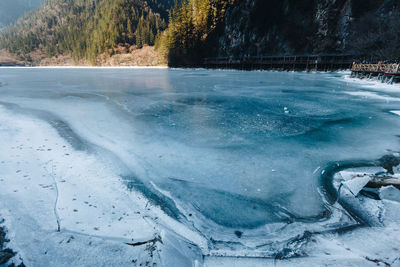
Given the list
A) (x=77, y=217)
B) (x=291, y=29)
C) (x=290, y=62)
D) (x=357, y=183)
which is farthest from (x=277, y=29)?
(x=77, y=217)

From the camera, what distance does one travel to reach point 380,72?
73.7 feet

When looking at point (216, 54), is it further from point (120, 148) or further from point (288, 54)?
point (120, 148)

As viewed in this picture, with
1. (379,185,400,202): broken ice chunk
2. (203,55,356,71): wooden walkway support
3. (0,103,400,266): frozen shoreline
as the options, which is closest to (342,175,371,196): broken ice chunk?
(379,185,400,202): broken ice chunk

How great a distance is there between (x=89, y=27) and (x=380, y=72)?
156585 millimetres

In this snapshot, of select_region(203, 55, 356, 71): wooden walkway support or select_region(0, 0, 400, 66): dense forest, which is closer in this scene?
select_region(0, 0, 400, 66): dense forest

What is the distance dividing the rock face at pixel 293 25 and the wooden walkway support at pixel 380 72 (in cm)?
1867

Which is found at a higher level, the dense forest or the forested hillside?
the forested hillside

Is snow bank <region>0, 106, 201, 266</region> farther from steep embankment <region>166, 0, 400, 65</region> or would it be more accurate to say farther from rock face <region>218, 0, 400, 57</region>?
rock face <region>218, 0, 400, 57</region>

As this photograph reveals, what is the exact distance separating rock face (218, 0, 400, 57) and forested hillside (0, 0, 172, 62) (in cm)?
5527

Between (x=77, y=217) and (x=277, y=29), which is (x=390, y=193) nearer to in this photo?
(x=77, y=217)

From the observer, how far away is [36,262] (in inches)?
86.6

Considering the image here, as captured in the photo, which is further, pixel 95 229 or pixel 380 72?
pixel 380 72

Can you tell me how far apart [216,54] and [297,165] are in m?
61.4

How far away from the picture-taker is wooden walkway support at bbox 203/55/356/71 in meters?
42.6
